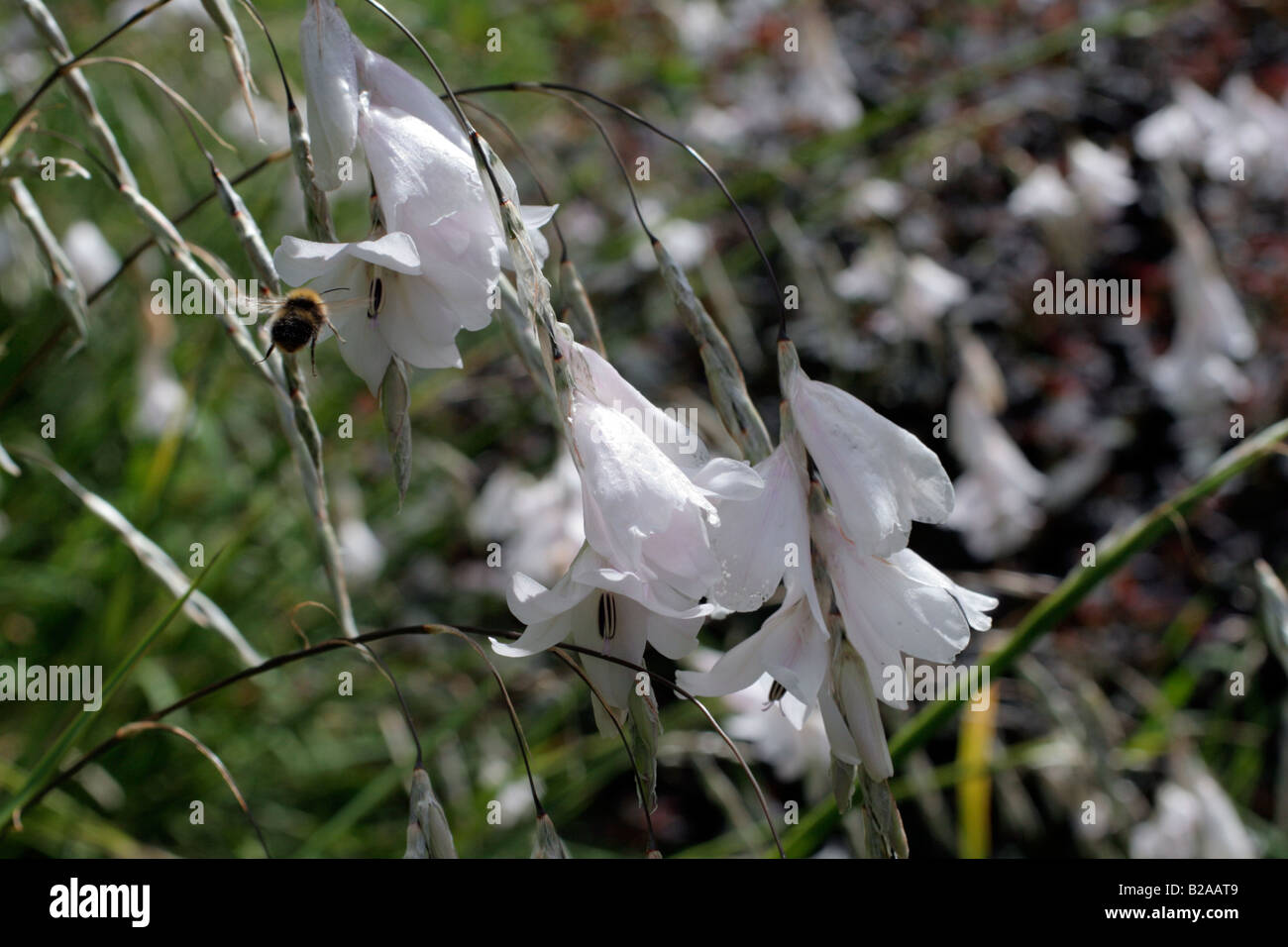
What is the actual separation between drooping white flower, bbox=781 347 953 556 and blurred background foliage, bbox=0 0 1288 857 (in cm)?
45

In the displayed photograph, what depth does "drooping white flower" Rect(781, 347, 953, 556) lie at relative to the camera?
0.70 m

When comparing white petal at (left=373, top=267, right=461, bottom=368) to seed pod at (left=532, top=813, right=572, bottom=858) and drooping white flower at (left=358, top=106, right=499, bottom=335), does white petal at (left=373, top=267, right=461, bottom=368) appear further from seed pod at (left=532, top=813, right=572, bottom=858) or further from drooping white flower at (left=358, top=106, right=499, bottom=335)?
seed pod at (left=532, top=813, right=572, bottom=858)

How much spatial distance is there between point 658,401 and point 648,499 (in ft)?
5.90

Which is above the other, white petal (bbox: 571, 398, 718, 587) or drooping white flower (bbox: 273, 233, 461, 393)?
drooping white flower (bbox: 273, 233, 461, 393)

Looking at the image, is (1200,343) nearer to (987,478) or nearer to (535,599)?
(987,478)

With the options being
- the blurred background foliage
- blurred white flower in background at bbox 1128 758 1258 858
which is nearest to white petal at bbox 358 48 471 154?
the blurred background foliage

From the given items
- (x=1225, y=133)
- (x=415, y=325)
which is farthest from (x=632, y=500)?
(x=1225, y=133)

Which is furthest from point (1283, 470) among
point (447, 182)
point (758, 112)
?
point (447, 182)

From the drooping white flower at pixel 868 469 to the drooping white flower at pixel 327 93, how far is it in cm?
34

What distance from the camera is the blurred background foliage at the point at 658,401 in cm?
193

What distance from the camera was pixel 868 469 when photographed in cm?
72

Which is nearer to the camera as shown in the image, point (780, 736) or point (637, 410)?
point (637, 410)

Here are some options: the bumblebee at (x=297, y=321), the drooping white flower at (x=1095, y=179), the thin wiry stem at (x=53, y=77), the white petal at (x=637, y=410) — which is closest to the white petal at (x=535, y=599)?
the white petal at (x=637, y=410)

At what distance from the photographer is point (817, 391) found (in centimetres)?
76
